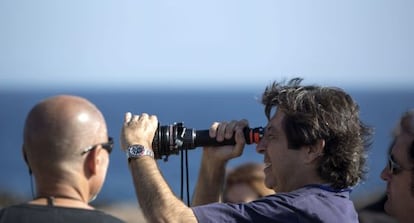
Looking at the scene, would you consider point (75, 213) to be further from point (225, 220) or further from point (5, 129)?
point (5, 129)

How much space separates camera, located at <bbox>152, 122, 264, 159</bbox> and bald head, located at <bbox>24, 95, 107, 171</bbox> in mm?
892

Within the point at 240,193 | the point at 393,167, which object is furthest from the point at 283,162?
the point at 240,193

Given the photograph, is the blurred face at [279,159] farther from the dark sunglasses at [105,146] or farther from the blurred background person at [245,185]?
the blurred background person at [245,185]

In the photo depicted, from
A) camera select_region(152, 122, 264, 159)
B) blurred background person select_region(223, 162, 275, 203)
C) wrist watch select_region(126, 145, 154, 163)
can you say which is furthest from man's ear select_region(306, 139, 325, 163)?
blurred background person select_region(223, 162, 275, 203)

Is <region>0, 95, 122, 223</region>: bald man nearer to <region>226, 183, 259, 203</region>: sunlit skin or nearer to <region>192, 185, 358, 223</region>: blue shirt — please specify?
<region>192, 185, 358, 223</region>: blue shirt

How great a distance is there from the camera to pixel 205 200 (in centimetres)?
512

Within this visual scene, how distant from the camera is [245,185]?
574 centimetres

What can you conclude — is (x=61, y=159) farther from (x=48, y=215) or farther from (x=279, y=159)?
(x=279, y=159)

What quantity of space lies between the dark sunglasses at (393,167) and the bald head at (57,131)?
1.36 metres

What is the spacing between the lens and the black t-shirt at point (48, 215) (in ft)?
12.0

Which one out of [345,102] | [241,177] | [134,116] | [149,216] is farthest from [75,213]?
[241,177]

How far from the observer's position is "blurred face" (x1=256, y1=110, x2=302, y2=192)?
442 centimetres

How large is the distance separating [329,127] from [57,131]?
1.20m

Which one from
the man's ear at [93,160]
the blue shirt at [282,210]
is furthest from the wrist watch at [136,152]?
the man's ear at [93,160]
